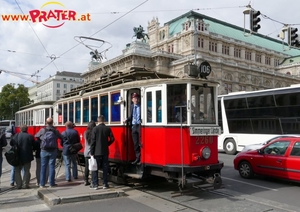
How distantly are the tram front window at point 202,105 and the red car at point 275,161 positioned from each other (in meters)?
3.30

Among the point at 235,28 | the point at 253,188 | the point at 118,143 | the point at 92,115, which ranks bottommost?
the point at 253,188

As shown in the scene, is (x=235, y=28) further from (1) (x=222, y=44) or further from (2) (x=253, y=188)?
(2) (x=253, y=188)

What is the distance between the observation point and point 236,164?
11430 mm

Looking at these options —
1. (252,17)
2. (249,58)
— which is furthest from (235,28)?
(252,17)

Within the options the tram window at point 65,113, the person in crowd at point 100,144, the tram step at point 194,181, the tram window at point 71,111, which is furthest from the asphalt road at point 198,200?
the tram window at point 65,113

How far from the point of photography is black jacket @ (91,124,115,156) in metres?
8.25

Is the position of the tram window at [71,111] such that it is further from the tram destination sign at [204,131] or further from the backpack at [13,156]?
the tram destination sign at [204,131]

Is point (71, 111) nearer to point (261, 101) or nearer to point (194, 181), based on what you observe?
point (194, 181)

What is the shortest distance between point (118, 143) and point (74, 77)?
126 m

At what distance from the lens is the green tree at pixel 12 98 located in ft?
244

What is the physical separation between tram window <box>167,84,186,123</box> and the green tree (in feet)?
239

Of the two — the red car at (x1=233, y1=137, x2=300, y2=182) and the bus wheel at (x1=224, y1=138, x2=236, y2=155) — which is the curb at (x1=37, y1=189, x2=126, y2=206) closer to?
the red car at (x1=233, y1=137, x2=300, y2=182)

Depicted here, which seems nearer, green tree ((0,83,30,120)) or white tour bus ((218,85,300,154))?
white tour bus ((218,85,300,154))

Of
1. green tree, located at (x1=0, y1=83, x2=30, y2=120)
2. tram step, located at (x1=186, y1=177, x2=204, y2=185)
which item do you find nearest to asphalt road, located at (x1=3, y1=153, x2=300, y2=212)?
tram step, located at (x1=186, y1=177, x2=204, y2=185)
